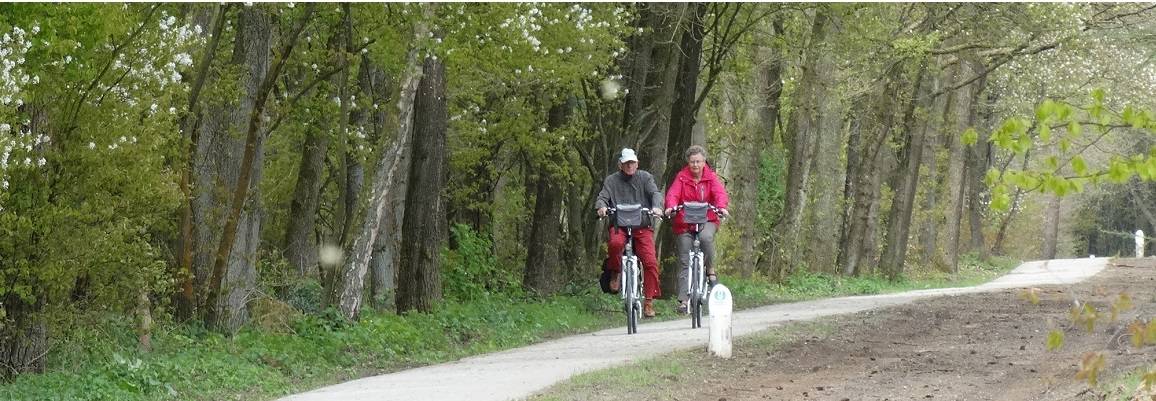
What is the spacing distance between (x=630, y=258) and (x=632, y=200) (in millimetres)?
615

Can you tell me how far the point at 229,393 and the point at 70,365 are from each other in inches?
66.0

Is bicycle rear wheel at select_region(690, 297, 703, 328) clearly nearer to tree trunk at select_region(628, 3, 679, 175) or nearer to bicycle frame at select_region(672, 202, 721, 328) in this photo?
bicycle frame at select_region(672, 202, 721, 328)

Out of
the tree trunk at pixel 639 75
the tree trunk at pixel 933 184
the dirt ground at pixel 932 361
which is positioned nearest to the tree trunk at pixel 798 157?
the tree trunk at pixel 933 184

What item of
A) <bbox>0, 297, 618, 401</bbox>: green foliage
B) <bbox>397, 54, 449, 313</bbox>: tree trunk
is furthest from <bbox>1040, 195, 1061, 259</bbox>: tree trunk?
<bbox>397, 54, 449, 313</bbox>: tree trunk

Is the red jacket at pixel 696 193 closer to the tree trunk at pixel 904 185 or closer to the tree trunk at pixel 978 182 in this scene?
the tree trunk at pixel 904 185

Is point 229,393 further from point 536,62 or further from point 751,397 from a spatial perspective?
point 536,62

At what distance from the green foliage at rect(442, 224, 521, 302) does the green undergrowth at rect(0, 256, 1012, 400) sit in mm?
1488

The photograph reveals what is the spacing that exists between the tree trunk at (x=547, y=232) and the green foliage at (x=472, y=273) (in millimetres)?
382

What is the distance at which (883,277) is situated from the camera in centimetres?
3950

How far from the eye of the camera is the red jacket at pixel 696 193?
17188mm

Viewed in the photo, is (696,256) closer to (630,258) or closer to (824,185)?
(630,258)

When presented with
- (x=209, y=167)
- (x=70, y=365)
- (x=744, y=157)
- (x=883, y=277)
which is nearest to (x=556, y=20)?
(x=209, y=167)

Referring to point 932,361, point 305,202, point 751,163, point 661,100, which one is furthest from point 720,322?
point 751,163

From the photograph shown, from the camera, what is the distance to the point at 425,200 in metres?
Result: 20.5
